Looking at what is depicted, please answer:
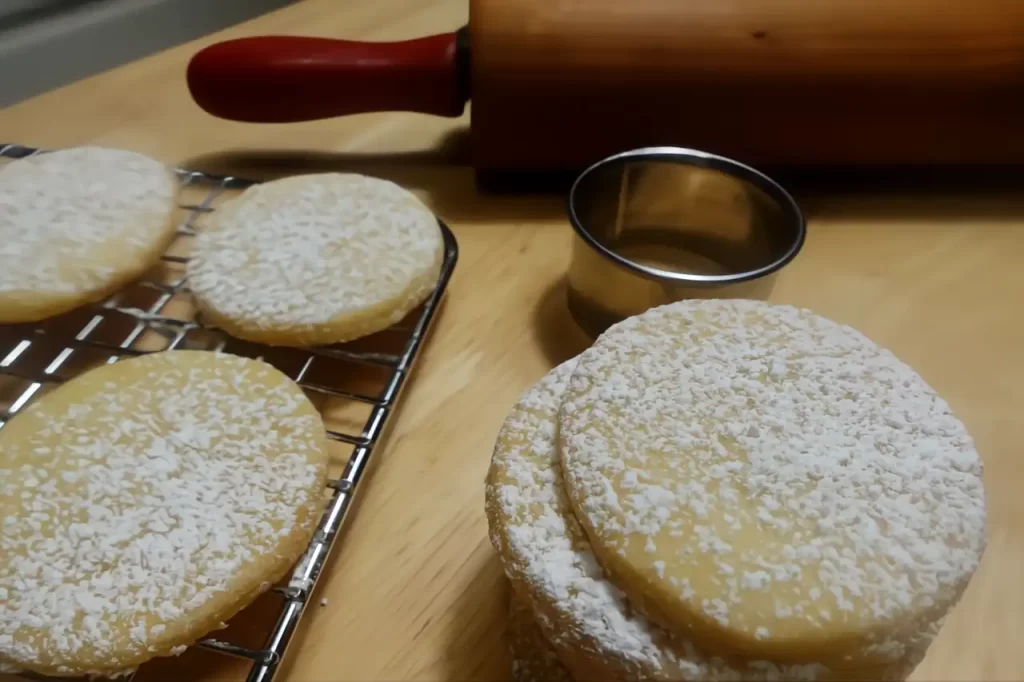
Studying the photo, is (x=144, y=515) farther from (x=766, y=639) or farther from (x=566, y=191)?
(x=566, y=191)

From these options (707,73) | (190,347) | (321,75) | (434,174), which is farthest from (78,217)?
(707,73)

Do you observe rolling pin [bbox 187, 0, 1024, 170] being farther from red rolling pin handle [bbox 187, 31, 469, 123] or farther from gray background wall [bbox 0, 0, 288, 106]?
gray background wall [bbox 0, 0, 288, 106]

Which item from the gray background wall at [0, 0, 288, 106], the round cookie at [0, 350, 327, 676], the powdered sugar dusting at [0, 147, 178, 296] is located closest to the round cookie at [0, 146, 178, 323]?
the powdered sugar dusting at [0, 147, 178, 296]

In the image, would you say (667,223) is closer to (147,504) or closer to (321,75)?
(321,75)

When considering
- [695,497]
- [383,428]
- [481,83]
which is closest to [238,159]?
[481,83]

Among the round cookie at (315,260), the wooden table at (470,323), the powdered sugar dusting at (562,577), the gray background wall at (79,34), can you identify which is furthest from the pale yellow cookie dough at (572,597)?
the gray background wall at (79,34)

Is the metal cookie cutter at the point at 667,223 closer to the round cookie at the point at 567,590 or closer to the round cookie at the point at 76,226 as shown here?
the round cookie at the point at 567,590
